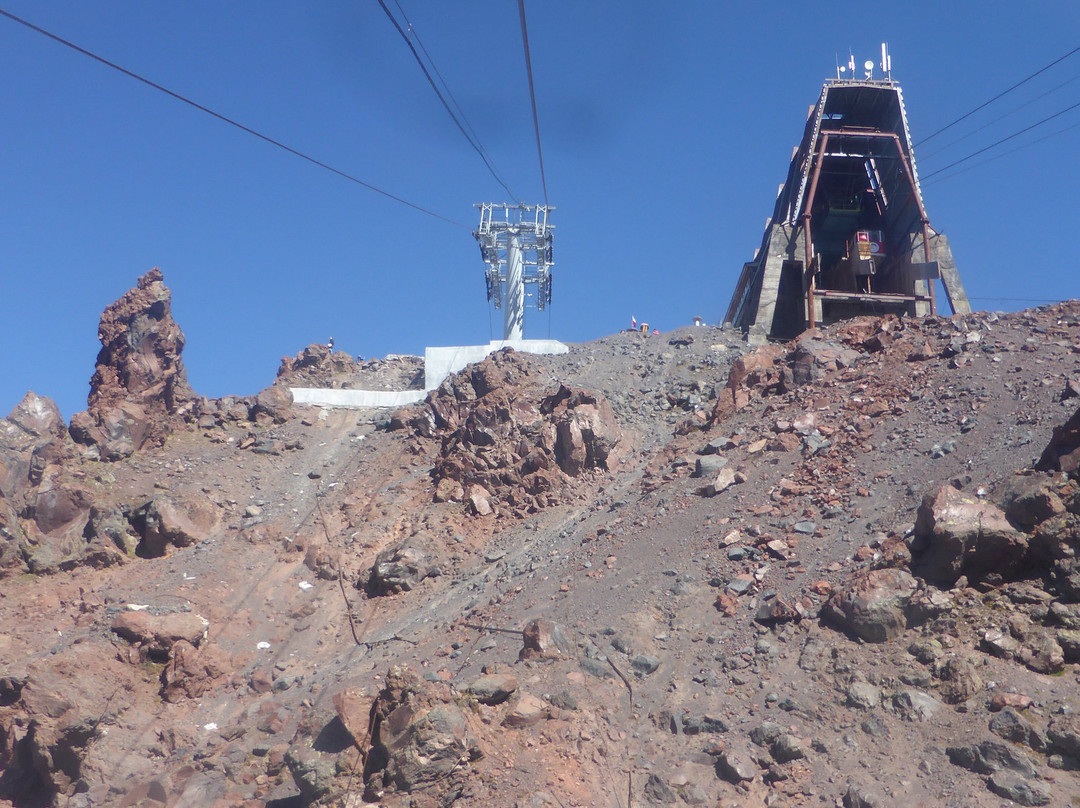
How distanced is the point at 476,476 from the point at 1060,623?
11790 mm

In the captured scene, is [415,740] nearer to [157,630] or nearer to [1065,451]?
[1065,451]

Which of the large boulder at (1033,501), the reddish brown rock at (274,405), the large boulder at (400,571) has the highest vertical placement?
the reddish brown rock at (274,405)

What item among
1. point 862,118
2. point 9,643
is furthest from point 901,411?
point 862,118

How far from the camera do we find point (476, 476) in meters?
17.4

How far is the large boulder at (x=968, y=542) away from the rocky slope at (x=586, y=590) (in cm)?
3

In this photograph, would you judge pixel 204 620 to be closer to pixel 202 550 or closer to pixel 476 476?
pixel 202 550

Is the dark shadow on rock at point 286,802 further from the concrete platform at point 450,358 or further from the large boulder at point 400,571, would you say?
the concrete platform at point 450,358

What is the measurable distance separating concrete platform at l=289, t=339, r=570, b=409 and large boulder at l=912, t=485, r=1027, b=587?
735 inches

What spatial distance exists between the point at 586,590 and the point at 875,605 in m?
4.10

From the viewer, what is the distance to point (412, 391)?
2770 cm

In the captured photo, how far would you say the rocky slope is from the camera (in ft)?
23.9

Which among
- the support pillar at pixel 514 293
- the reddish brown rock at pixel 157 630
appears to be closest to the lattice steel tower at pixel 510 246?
the support pillar at pixel 514 293

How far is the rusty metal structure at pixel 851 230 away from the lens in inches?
927

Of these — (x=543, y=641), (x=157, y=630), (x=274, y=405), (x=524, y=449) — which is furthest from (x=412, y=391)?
(x=543, y=641)
